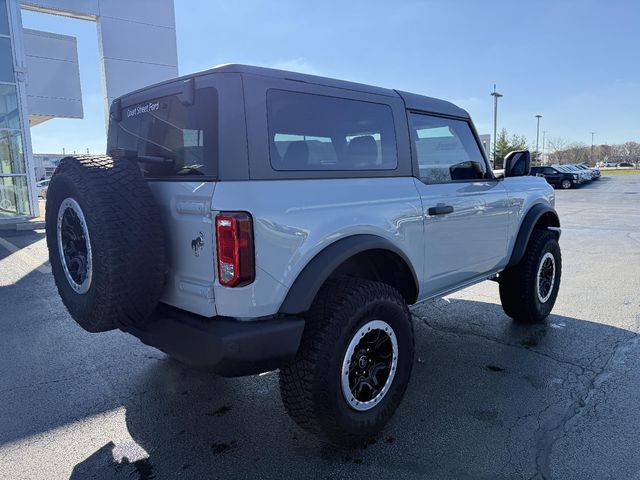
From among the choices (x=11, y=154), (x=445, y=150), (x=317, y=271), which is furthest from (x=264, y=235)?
(x=11, y=154)

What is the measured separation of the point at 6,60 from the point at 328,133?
49.3ft

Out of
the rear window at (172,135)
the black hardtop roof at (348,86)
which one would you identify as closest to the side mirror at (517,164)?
the black hardtop roof at (348,86)

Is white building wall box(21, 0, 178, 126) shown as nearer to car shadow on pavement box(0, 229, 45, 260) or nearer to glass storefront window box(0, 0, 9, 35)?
glass storefront window box(0, 0, 9, 35)

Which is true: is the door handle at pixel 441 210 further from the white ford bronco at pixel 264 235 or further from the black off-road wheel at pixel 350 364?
the black off-road wheel at pixel 350 364

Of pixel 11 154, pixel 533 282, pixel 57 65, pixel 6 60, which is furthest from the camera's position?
pixel 57 65

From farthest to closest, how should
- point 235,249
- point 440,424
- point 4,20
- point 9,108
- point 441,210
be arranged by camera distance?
point 9,108
point 4,20
point 441,210
point 440,424
point 235,249

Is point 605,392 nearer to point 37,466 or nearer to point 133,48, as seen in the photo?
point 37,466

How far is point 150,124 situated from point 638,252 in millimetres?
8633

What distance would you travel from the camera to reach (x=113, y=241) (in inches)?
87.6

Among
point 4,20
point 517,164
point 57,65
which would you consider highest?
point 57,65

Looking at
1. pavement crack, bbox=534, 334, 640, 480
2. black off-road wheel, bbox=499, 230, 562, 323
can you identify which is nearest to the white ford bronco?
pavement crack, bbox=534, 334, 640, 480

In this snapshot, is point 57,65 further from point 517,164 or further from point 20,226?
point 517,164

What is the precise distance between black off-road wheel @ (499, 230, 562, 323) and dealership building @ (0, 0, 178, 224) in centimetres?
1438

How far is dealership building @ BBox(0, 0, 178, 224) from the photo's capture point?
45.6ft
